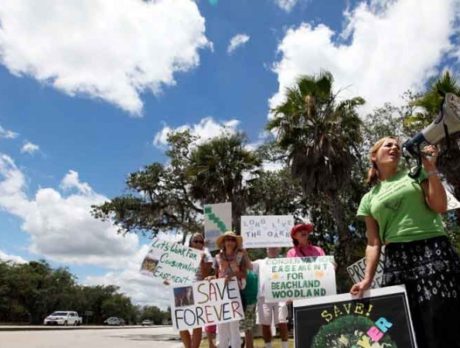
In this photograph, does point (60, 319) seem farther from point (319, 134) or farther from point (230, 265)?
point (230, 265)

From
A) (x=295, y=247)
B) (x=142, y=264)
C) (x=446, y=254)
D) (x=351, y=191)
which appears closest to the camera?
(x=446, y=254)

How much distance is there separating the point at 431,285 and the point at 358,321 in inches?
20.2

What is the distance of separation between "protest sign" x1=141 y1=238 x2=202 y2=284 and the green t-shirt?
178 inches

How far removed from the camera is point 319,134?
17.3m

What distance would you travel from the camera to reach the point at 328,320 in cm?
327

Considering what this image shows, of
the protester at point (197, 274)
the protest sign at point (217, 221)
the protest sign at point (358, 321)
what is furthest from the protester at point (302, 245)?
the protest sign at point (217, 221)

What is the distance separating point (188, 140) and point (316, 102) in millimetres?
10182

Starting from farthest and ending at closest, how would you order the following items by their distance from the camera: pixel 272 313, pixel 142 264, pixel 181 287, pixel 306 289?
pixel 142 264, pixel 272 313, pixel 181 287, pixel 306 289

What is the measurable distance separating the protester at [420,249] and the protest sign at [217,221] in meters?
6.92

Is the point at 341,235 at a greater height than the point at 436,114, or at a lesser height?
lesser

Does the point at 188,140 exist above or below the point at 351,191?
above

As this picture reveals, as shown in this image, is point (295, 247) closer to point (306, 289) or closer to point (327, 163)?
point (306, 289)

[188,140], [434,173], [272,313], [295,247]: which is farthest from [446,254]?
[188,140]

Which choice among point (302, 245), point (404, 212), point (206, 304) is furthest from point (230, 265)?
point (404, 212)
